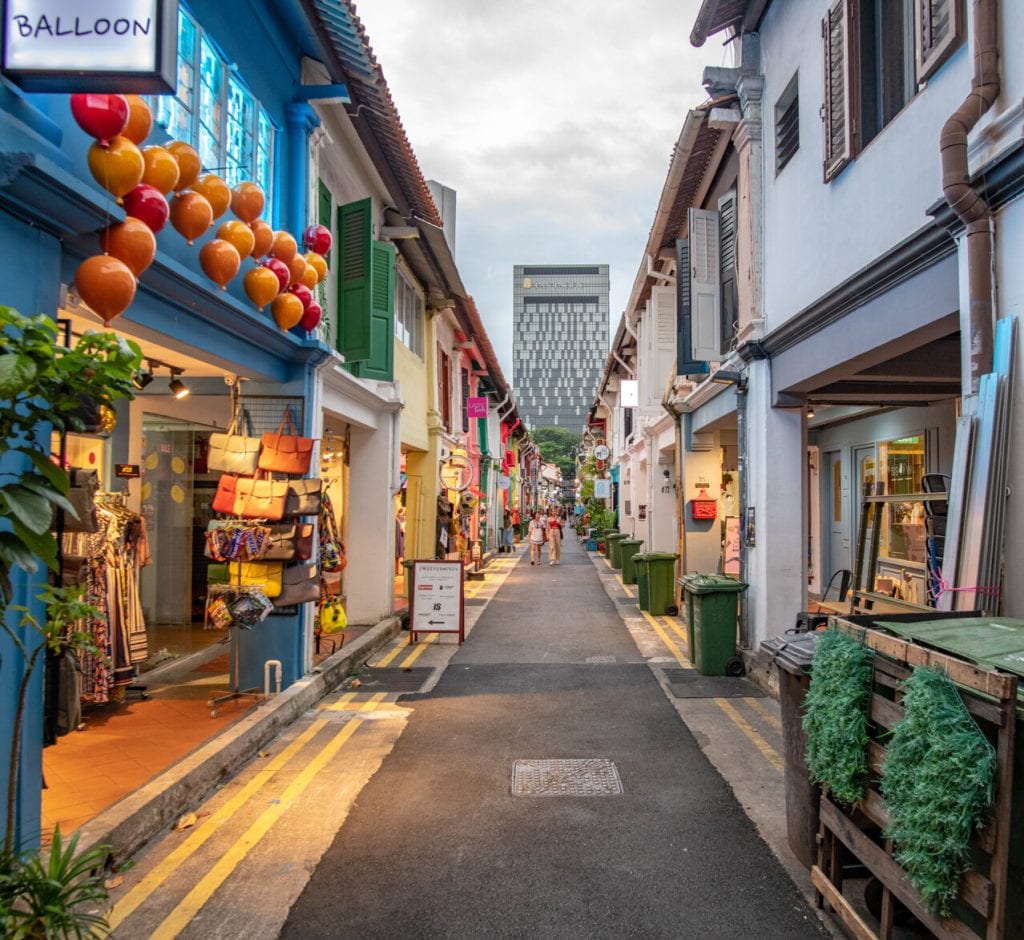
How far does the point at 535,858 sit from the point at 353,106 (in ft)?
26.1

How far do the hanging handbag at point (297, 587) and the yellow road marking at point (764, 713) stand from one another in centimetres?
445

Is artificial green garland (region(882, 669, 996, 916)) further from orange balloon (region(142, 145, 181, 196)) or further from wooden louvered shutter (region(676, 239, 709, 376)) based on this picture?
wooden louvered shutter (region(676, 239, 709, 376))

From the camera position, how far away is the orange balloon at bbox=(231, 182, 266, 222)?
602cm

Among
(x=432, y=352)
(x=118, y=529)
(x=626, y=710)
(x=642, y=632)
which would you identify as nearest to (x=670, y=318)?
(x=432, y=352)

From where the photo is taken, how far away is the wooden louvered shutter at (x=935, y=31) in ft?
15.3

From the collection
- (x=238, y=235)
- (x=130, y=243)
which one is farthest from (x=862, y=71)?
(x=130, y=243)

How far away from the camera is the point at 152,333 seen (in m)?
5.39

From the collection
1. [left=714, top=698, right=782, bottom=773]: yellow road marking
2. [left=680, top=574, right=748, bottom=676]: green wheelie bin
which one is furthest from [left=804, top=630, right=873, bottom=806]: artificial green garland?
[left=680, top=574, right=748, bottom=676]: green wheelie bin

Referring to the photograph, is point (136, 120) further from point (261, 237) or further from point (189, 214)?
point (261, 237)

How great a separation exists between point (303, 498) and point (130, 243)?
10.8 feet

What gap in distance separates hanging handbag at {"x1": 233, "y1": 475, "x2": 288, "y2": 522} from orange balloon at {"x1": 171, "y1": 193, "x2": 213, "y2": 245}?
8.09 ft

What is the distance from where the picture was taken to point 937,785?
2.65 metres

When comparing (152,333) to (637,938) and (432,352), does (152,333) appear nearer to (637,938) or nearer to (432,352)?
(637,938)

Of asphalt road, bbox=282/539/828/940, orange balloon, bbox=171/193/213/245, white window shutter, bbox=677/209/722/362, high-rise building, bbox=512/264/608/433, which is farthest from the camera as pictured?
high-rise building, bbox=512/264/608/433
